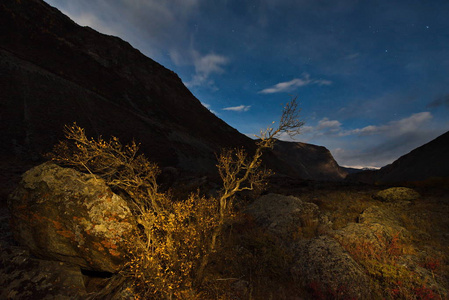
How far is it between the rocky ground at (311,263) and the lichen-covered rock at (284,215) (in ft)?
0.21

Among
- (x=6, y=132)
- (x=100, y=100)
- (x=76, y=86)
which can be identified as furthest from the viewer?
(x=100, y=100)

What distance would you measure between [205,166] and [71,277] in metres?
37.8

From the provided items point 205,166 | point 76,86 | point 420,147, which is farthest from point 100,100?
point 420,147

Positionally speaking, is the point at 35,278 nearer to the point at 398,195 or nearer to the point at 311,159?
the point at 398,195

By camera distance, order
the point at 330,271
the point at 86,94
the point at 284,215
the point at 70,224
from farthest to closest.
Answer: the point at 86,94, the point at 284,215, the point at 330,271, the point at 70,224

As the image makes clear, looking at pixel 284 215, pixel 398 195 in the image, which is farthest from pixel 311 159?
pixel 284 215

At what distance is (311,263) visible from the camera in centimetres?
756

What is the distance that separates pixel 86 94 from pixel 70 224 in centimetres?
4480

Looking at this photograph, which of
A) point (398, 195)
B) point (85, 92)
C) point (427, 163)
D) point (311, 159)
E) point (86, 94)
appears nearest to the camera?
point (398, 195)

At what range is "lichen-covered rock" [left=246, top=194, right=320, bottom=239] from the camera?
1095 cm

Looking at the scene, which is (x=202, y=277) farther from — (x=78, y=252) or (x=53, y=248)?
(x=53, y=248)

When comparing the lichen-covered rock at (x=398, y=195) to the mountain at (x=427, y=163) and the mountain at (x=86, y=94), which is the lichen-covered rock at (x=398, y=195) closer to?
the mountain at (x=427, y=163)

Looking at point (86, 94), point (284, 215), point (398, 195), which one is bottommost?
point (284, 215)

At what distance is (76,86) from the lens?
1548 inches
